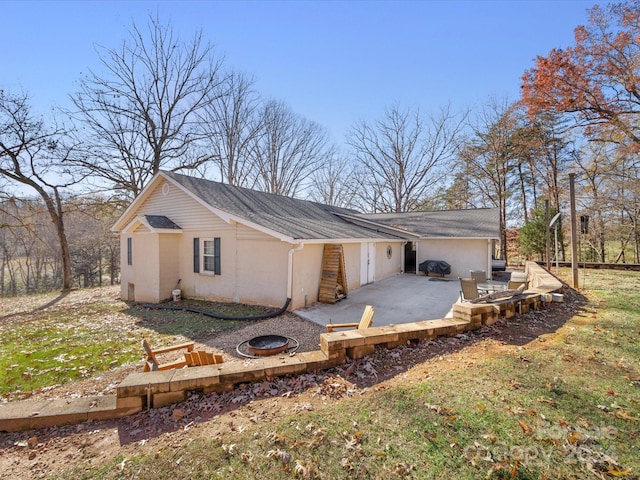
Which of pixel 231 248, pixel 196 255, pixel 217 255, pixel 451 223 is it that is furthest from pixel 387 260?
pixel 196 255

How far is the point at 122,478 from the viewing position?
7.63 ft

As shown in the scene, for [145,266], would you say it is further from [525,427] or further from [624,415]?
[624,415]

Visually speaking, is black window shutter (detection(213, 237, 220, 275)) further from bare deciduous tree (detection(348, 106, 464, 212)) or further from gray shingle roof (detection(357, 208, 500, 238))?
bare deciduous tree (detection(348, 106, 464, 212))

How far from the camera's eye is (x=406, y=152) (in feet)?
89.1

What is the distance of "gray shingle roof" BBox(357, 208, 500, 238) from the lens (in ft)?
48.8

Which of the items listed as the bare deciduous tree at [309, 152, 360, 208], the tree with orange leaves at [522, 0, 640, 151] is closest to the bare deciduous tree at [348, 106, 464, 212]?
the bare deciduous tree at [309, 152, 360, 208]

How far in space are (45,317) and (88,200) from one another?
1084 centimetres

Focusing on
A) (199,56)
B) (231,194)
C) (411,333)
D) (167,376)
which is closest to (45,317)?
(231,194)

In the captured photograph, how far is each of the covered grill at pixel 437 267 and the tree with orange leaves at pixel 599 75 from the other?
9382 mm

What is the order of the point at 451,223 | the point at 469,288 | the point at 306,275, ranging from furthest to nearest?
1. the point at 451,223
2. the point at 306,275
3. the point at 469,288

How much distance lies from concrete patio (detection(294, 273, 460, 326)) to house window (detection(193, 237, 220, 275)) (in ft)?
12.7

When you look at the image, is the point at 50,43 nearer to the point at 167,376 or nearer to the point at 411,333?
the point at 167,376

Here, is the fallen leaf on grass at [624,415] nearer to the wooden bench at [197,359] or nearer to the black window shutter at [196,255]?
the wooden bench at [197,359]

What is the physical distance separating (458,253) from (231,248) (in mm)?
11655
